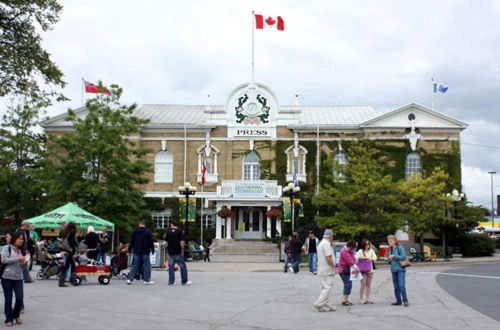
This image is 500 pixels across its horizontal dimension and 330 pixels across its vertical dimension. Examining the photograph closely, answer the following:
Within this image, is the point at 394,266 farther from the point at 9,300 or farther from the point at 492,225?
the point at 492,225

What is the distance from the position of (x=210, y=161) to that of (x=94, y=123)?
12.6 metres

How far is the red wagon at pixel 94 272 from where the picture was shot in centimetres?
1739

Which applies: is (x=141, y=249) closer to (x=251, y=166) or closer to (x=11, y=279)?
(x=11, y=279)

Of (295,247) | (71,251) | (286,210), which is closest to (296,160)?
(286,210)

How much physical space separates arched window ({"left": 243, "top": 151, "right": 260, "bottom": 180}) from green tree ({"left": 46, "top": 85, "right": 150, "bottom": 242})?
1204cm

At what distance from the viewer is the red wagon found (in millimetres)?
17391

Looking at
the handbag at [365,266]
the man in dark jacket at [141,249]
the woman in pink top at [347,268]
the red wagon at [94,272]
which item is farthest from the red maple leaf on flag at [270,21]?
the woman in pink top at [347,268]

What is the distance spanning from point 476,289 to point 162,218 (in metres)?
30.7

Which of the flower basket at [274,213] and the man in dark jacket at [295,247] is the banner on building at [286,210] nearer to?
the flower basket at [274,213]

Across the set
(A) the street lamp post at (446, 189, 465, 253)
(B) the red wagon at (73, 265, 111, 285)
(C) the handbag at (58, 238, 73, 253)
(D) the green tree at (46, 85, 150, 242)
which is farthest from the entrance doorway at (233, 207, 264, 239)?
(C) the handbag at (58, 238, 73, 253)

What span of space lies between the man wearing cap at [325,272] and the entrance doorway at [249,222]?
31.4 meters

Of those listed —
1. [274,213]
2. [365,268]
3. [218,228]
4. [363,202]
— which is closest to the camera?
[365,268]

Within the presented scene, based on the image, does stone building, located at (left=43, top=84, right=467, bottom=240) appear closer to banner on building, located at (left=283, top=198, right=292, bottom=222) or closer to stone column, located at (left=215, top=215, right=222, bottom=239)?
stone column, located at (left=215, top=215, right=222, bottom=239)

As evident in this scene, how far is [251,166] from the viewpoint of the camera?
149 ft
